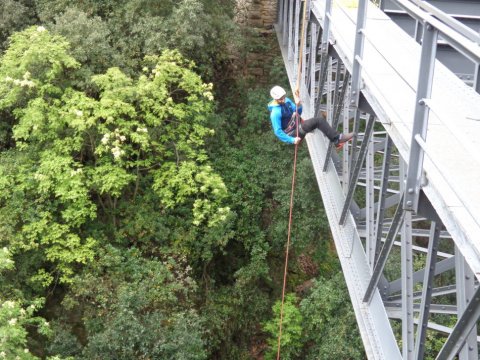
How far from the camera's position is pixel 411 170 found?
11.4 ft

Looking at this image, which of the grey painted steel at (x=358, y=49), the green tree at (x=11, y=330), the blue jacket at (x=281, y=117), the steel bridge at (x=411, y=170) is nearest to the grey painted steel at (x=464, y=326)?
the steel bridge at (x=411, y=170)

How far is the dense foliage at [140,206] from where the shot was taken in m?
9.96

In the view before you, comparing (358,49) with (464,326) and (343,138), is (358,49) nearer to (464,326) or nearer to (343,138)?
(343,138)

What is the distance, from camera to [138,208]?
11.4m

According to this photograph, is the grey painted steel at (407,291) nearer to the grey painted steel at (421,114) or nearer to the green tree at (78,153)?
the grey painted steel at (421,114)

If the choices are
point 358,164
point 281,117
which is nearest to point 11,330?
point 281,117

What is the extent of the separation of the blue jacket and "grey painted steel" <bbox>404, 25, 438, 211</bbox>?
3647 mm

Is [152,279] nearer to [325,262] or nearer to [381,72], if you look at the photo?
[325,262]

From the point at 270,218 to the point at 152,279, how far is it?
4.06m

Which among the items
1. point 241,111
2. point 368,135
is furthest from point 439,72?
point 241,111

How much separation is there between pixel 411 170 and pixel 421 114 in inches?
14.1

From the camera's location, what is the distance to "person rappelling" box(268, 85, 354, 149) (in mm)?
7070

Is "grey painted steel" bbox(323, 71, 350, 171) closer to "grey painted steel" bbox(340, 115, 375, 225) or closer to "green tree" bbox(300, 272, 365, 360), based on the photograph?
"grey painted steel" bbox(340, 115, 375, 225)

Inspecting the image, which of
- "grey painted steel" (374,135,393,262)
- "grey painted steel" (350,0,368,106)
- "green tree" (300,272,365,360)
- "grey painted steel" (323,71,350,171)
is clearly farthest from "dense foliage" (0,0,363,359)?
"grey painted steel" (350,0,368,106)
